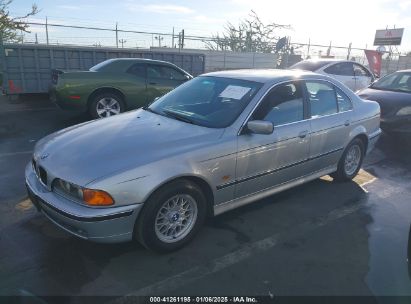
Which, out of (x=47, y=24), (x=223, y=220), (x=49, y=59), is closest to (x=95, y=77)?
(x=49, y=59)

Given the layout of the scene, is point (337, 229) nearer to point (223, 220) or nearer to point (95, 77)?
point (223, 220)

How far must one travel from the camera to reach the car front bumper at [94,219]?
290cm

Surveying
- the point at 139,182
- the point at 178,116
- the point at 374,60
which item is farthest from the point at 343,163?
the point at 374,60

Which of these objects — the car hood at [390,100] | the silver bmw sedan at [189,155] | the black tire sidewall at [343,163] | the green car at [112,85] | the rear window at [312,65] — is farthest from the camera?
the rear window at [312,65]

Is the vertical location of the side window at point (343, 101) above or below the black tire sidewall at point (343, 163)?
above

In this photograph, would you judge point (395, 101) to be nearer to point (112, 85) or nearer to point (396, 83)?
point (396, 83)

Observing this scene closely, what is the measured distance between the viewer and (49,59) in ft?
32.1

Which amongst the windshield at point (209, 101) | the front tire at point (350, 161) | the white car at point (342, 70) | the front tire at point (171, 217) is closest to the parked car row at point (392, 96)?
the white car at point (342, 70)

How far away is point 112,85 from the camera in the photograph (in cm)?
840

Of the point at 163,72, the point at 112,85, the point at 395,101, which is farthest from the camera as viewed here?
the point at 163,72

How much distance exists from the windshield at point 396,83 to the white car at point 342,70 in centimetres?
220

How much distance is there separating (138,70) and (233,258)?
6526 mm

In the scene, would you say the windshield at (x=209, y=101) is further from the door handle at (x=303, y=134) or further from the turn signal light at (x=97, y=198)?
the turn signal light at (x=97, y=198)

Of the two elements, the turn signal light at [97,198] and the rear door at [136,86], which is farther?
the rear door at [136,86]
